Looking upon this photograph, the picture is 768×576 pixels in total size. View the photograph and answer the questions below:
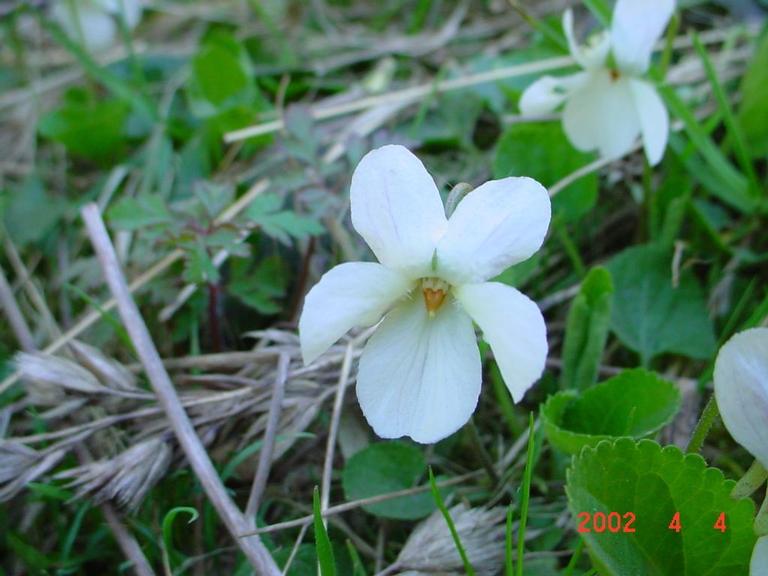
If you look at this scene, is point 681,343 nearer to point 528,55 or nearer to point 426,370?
point 426,370

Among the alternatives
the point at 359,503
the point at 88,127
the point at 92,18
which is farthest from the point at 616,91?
the point at 92,18

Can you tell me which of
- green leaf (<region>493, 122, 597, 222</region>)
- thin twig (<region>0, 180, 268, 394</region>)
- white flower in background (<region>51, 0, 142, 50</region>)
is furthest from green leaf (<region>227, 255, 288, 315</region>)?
white flower in background (<region>51, 0, 142, 50</region>)

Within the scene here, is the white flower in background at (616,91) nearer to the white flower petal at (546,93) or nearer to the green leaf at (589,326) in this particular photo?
the white flower petal at (546,93)

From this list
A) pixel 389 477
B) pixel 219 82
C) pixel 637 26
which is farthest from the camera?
pixel 219 82

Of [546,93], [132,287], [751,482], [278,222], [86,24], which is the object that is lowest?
[751,482]

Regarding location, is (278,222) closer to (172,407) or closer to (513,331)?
(172,407)

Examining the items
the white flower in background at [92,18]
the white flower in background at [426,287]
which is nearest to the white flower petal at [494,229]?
the white flower in background at [426,287]
